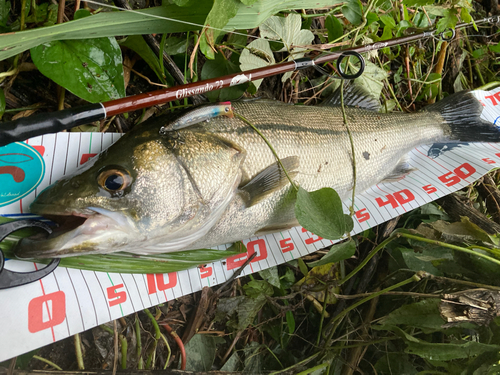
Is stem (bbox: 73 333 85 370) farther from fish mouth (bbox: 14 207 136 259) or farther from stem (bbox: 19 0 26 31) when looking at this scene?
stem (bbox: 19 0 26 31)

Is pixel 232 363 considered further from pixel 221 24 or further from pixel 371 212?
pixel 221 24

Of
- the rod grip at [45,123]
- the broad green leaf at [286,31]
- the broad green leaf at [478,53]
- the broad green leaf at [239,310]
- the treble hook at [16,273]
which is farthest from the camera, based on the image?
the broad green leaf at [478,53]

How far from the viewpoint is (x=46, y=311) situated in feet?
3.88

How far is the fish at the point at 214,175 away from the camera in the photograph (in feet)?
3.44

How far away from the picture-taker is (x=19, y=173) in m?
1.26

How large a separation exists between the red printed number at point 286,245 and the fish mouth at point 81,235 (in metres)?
0.85

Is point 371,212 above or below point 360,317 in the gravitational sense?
above

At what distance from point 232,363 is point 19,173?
1329mm

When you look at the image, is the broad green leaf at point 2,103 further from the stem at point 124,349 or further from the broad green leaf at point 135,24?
the stem at point 124,349

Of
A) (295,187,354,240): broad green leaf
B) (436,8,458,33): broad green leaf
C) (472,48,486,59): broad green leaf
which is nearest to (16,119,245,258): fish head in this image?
(295,187,354,240): broad green leaf

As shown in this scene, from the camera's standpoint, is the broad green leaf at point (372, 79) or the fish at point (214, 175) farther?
the broad green leaf at point (372, 79)

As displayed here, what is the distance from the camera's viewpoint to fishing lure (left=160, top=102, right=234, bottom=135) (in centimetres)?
120

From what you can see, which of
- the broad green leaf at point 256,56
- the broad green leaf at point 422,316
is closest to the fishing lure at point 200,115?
the broad green leaf at point 256,56

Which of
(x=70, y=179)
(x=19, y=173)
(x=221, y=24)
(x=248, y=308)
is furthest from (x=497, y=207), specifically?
(x=19, y=173)
